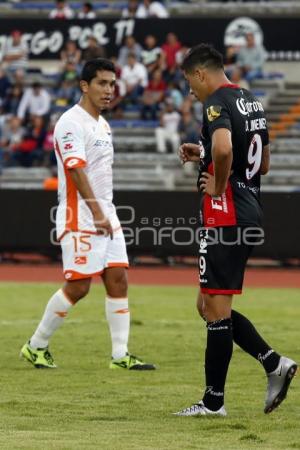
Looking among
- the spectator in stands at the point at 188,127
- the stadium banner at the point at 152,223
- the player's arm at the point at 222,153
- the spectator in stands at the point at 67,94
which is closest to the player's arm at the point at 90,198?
the player's arm at the point at 222,153

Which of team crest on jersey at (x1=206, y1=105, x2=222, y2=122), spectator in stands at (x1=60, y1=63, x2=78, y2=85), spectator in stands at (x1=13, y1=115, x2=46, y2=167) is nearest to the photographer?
team crest on jersey at (x1=206, y1=105, x2=222, y2=122)

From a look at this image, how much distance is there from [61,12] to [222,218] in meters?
22.2

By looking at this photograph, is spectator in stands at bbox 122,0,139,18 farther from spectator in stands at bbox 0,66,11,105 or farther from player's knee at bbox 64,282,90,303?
player's knee at bbox 64,282,90,303

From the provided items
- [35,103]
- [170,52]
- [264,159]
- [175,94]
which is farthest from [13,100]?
[264,159]

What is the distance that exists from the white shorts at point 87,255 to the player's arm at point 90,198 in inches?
12.8

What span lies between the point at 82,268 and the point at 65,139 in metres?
1.02

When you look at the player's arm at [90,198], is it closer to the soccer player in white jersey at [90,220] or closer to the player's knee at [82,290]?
the soccer player in white jersey at [90,220]

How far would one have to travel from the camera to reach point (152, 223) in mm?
21719

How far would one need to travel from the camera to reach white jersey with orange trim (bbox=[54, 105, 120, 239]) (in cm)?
993

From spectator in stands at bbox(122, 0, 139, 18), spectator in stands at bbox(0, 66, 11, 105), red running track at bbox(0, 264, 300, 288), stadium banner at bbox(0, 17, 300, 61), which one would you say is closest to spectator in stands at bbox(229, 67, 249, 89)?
stadium banner at bbox(0, 17, 300, 61)

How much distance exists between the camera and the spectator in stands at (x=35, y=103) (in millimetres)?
27062

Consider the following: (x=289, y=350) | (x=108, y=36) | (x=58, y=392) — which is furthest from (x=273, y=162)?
(x=58, y=392)

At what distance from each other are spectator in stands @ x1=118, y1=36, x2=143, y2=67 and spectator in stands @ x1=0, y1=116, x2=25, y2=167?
2754 millimetres

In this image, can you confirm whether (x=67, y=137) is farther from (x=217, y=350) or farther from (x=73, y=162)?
(x=217, y=350)
